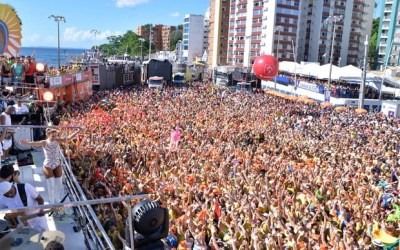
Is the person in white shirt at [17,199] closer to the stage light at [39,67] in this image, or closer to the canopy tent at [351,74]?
the stage light at [39,67]

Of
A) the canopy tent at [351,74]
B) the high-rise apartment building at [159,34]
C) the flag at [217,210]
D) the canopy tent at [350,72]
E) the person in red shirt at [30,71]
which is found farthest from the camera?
the high-rise apartment building at [159,34]

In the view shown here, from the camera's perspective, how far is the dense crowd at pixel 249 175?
661cm

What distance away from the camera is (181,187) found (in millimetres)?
8664

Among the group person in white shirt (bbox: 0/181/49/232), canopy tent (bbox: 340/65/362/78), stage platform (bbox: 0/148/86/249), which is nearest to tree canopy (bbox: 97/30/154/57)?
canopy tent (bbox: 340/65/362/78)

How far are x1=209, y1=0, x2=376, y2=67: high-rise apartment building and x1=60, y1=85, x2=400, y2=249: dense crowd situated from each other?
47.8 metres

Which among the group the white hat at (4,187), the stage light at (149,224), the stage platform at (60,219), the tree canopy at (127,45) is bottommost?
the stage platform at (60,219)

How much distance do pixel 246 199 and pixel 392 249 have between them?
2.60 metres

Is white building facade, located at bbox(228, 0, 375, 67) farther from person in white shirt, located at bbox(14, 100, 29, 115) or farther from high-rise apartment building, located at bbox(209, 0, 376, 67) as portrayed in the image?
person in white shirt, located at bbox(14, 100, 29, 115)

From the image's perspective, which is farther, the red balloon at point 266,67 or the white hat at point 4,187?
the red balloon at point 266,67

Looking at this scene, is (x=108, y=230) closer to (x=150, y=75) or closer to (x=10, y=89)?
(x=10, y=89)

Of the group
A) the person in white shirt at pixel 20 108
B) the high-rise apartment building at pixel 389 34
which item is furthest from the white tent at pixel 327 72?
the high-rise apartment building at pixel 389 34

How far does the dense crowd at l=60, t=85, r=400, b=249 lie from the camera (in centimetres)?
661

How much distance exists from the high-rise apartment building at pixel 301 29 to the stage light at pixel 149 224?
62.7 metres

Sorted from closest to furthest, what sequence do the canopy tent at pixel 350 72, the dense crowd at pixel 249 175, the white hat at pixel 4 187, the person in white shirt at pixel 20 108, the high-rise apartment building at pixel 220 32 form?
the white hat at pixel 4 187 < the dense crowd at pixel 249 175 < the person in white shirt at pixel 20 108 < the canopy tent at pixel 350 72 < the high-rise apartment building at pixel 220 32
